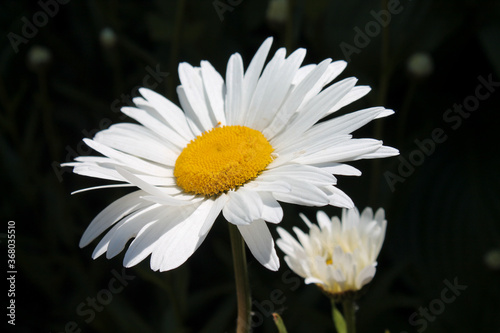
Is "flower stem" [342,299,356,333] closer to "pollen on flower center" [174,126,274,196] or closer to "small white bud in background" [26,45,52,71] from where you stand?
"pollen on flower center" [174,126,274,196]

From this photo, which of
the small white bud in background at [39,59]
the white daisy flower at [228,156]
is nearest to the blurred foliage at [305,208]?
the small white bud in background at [39,59]

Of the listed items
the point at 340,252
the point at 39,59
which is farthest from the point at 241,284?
the point at 39,59

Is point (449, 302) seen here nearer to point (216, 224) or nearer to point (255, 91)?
point (216, 224)

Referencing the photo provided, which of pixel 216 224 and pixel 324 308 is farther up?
pixel 216 224

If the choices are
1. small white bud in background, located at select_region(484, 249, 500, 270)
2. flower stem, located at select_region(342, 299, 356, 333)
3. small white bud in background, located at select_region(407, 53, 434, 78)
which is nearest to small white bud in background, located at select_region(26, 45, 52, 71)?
small white bud in background, located at select_region(407, 53, 434, 78)

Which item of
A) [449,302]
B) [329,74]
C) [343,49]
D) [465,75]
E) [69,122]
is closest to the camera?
[329,74]

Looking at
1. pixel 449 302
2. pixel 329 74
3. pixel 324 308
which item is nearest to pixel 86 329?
pixel 324 308
